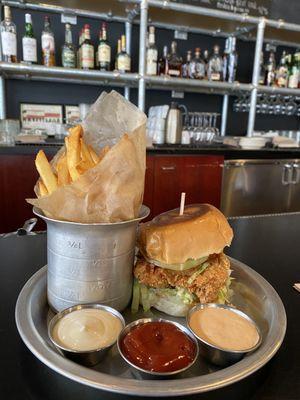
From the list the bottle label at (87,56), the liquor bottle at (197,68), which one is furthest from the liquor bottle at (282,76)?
the bottle label at (87,56)

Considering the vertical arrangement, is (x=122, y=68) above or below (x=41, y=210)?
above

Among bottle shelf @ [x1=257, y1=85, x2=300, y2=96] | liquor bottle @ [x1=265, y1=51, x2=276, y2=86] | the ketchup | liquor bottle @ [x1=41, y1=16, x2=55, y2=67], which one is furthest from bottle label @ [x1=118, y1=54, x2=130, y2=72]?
the ketchup

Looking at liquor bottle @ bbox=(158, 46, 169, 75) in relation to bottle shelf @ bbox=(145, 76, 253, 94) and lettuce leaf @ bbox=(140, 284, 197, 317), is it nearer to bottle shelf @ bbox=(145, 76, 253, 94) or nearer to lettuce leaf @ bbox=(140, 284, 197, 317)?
bottle shelf @ bbox=(145, 76, 253, 94)

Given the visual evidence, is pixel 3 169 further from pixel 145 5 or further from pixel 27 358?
pixel 27 358

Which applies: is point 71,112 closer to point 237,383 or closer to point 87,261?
point 87,261

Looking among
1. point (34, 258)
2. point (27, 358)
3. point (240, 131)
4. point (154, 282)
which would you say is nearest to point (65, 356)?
point (27, 358)

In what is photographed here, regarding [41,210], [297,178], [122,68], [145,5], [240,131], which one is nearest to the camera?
[41,210]

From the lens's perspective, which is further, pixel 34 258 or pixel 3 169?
pixel 3 169

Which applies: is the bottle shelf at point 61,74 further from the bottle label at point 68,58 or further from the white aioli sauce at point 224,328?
the white aioli sauce at point 224,328
